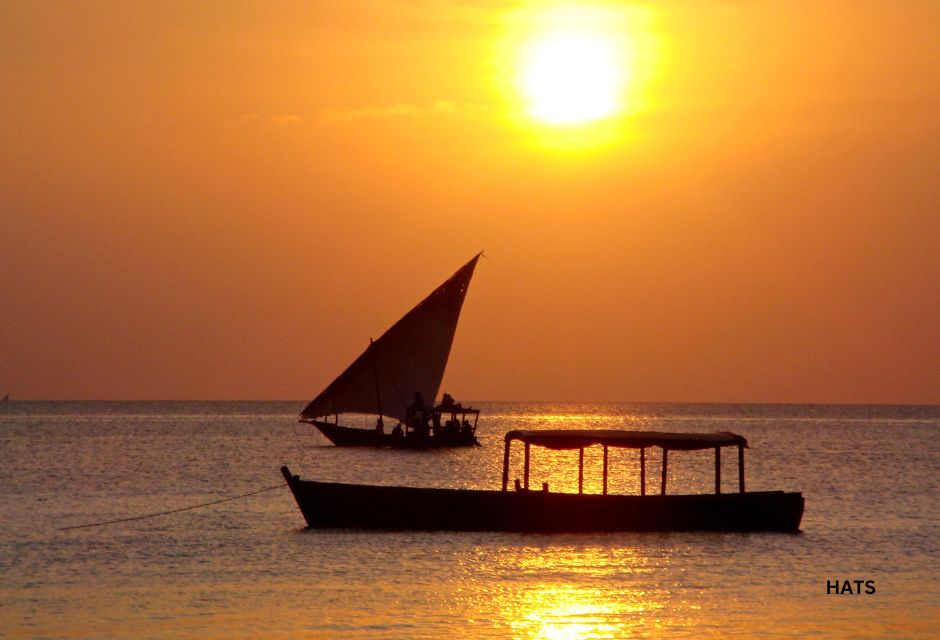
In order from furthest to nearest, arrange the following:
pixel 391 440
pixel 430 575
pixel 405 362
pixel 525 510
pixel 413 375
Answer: pixel 391 440 → pixel 413 375 → pixel 405 362 → pixel 525 510 → pixel 430 575

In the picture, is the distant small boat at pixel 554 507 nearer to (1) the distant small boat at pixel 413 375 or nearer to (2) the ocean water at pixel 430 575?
(2) the ocean water at pixel 430 575

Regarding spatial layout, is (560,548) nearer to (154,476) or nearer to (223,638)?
(223,638)

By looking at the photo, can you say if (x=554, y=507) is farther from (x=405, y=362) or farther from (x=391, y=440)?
(x=391, y=440)

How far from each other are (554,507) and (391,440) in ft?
134

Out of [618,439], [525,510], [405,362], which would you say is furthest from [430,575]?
[405,362]

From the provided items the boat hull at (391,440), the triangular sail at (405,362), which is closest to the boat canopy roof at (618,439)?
the triangular sail at (405,362)

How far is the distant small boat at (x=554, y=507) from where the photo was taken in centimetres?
3616

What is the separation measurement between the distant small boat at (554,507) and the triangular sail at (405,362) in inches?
1330

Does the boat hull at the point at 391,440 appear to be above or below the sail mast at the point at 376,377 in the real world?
below

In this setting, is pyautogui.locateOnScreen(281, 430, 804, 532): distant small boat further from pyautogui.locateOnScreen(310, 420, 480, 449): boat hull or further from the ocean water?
pyautogui.locateOnScreen(310, 420, 480, 449): boat hull

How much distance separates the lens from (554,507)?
3625cm

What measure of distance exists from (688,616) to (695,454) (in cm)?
7196

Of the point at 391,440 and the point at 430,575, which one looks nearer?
the point at 430,575

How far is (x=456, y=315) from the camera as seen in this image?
73125 mm
